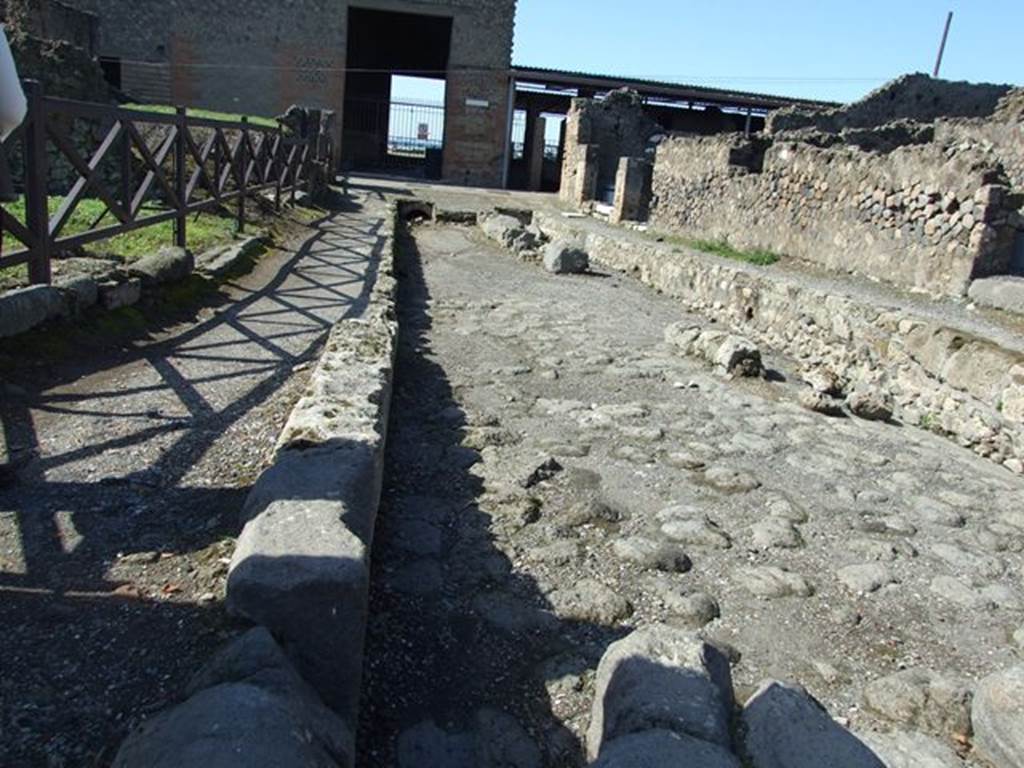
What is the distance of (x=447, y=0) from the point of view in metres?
27.6

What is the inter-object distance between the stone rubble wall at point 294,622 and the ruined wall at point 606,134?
1888cm

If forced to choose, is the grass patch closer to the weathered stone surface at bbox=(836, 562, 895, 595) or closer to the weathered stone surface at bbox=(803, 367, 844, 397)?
the weathered stone surface at bbox=(803, 367, 844, 397)

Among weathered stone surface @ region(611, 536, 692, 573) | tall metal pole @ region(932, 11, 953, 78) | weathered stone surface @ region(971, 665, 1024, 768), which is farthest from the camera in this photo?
tall metal pole @ region(932, 11, 953, 78)

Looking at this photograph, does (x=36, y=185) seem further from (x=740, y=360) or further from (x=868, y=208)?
(x=868, y=208)

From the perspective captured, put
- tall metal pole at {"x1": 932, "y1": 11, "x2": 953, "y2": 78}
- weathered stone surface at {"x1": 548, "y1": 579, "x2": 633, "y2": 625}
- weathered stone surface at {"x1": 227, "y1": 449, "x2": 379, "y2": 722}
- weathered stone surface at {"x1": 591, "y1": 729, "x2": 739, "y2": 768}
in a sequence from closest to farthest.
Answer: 1. weathered stone surface at {"x1": 591, "y1": 729, "x2": 739, "y2": 768}
2. weathered stone surface at {"x1": 227, "y1": 449, "x2": 379, "y2": 722}
3. weathered stone surface at {"x1": 548, "y1": 579, "x2": 633, "y2": 625}
4. tall metal pole at {"x1": 932, "y1": 11, "x2": 953, "y2": 78}

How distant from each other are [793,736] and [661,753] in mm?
437

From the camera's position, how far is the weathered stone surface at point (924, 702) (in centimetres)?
248

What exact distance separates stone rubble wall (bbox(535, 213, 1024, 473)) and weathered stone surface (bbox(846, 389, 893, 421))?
0.74ft

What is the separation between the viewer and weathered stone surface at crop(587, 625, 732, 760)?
6.36ft

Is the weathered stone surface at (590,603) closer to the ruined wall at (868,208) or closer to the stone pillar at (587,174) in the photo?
the ruined wall at (868,208)

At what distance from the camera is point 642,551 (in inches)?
136

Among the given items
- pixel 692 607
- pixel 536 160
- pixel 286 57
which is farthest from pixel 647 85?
pixel 692 607

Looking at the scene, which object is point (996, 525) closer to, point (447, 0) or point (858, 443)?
point (858, 443)

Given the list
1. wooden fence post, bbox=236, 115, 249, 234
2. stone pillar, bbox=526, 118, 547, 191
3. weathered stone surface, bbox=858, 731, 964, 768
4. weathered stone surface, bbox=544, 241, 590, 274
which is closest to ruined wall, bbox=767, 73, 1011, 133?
weathered stone surface, bbox=544, 241, 590, 274
